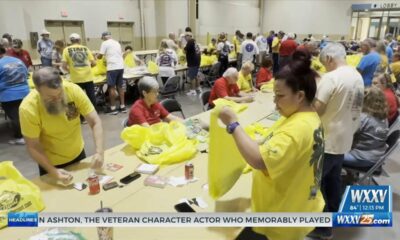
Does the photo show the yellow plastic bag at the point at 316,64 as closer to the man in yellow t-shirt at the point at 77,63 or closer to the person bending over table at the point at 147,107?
the person bending over table at the point at 147,107

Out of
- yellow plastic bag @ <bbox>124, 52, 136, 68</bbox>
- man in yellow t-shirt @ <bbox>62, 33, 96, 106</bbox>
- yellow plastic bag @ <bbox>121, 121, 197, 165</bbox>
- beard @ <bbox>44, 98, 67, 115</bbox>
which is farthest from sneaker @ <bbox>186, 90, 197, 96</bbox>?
beard @ <bbox>44, 98, 67, 115</bbox>

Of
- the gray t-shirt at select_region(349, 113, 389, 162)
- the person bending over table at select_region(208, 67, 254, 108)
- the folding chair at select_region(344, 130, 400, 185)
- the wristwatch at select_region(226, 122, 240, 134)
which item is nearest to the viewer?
the wristwatch at select_region(226, 122, 240, 134)

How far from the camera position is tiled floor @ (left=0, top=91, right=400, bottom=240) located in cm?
247

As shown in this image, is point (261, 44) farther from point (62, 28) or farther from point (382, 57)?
point (62, 28)

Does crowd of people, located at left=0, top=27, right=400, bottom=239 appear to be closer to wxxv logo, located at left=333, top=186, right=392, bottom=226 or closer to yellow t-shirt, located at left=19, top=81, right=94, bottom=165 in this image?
yellow t-shirt, located at left=19, top=81, right=94, bottom=165

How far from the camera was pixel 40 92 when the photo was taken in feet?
5.99

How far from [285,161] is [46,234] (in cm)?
111

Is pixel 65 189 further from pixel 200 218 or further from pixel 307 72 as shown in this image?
pixel 307 72

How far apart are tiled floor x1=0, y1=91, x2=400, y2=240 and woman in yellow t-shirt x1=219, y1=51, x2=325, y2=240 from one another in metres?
1.49

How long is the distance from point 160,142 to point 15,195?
1.09 m

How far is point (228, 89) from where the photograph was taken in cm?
398

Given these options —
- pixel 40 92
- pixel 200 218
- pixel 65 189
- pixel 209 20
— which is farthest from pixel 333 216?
pixel 209 20

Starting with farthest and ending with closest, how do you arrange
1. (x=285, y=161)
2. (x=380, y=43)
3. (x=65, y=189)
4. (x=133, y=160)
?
(x=380, y=43), (x=133, y=160), (x=65, y=189), (x=285, y=161)

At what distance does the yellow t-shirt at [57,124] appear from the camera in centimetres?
183
